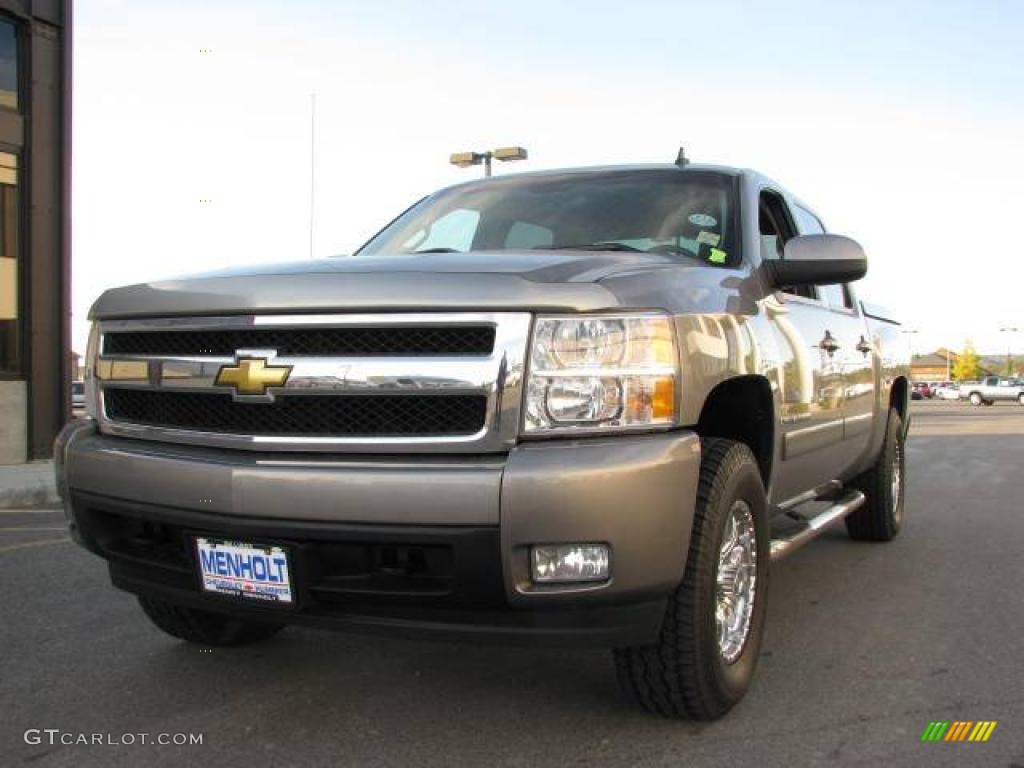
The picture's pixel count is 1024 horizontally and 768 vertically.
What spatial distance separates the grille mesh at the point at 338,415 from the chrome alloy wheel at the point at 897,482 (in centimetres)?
429

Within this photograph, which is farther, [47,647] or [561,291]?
[47,647]

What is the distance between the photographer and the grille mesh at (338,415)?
2.49 metres

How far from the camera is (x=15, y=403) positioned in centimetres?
1094

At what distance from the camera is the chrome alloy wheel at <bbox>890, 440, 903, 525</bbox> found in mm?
6053

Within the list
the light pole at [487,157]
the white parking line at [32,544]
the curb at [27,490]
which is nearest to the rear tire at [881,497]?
the white parking line at [32,544]

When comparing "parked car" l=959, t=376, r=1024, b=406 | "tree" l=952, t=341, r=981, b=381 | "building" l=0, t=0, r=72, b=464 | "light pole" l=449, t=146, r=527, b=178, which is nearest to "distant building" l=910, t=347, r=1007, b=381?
"tree" l=952, t=341, r=981, b=381

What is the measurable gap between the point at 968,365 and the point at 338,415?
5208 inches

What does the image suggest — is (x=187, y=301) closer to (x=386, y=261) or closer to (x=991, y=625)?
(x=386, y=261)

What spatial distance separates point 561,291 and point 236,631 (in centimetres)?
200

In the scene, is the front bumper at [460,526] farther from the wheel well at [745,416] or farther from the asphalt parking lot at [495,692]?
the wheel well at [745,416]

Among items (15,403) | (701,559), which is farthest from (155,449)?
(15,403)

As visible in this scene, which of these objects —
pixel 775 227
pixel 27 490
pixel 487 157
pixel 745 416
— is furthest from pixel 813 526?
pixel 487 157

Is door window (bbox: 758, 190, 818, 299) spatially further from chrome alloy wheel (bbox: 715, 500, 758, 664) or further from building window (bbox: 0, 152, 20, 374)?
building window (bbox: 0, 152, 20, 374)

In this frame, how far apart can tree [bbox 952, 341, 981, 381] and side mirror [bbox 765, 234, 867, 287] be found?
5086 inches
